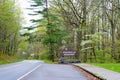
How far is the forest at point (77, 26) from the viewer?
58.2 meters

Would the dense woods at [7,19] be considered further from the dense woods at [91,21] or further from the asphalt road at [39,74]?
the asphalt road at [39,74]

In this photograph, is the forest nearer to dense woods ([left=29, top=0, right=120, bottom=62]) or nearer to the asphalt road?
dense woods ([left=29, top=0, right=120, bottom=62])

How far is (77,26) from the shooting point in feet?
198

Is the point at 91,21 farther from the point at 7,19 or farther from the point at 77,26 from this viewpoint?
the point at 7,19

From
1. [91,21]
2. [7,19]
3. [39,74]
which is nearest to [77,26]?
[91,21]

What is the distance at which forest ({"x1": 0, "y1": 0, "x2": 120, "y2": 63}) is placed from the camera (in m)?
58.2

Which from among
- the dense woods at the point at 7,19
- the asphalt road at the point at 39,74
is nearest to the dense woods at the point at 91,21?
the dense woods at the point at 7,19

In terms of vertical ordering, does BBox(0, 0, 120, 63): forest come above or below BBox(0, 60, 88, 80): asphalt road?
above

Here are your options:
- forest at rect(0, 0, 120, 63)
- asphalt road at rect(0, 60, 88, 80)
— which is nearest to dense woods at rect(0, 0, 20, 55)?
Result: forest at rect(0, 0, 120, 63)

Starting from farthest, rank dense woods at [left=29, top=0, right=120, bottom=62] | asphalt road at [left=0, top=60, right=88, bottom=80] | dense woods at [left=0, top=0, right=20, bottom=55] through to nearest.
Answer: dense woods at [left=0, top=0, right=20, bottom=55], dense woods at [left=29, top=0, right=120, bottom=62], asphalt road at [left=0, top=60, right=88, bottom=80]

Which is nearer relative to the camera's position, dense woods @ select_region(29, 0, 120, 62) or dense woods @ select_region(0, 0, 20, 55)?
dense woods @ select_region(29, 0, 120, 62)

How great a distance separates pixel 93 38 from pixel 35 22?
13903mm

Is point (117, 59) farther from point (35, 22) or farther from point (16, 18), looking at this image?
point (16, 18)

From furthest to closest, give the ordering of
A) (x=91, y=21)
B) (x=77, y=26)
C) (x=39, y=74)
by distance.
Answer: (x=91, y=21), (x=77, y=26), (x=39, y=74)
